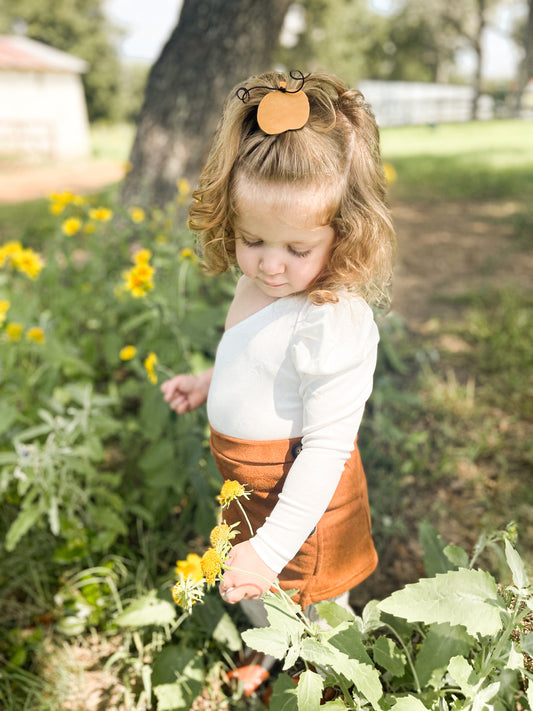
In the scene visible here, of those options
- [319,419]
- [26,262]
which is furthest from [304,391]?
[26,262]

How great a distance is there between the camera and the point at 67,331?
2.67 m

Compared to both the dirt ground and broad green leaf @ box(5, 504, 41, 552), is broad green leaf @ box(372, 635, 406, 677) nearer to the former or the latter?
the dirt ground

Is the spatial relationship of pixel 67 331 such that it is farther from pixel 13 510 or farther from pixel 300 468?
pixel 300 468

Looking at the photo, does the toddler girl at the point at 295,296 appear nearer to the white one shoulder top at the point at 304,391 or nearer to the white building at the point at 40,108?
the white one shoulder top at the point at 304,391

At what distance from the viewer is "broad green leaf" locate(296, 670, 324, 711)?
93 centimetres

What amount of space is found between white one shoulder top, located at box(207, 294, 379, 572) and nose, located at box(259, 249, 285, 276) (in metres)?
0.09

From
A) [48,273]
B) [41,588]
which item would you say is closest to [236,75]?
[48,273]

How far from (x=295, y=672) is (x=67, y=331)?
1907 millimetres

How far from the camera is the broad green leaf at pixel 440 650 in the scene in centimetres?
112

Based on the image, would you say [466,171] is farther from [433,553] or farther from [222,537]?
[222,537]

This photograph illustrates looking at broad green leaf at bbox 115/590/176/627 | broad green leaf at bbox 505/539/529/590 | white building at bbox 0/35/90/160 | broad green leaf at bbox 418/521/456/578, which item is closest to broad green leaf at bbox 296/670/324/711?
broad green leaf at bbox 505/539/529/590

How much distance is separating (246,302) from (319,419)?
31 cm

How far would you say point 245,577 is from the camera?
977 mm

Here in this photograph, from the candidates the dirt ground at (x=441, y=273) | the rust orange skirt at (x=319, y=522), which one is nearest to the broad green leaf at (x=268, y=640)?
the rust orange skirt at (x=319, y=522)
